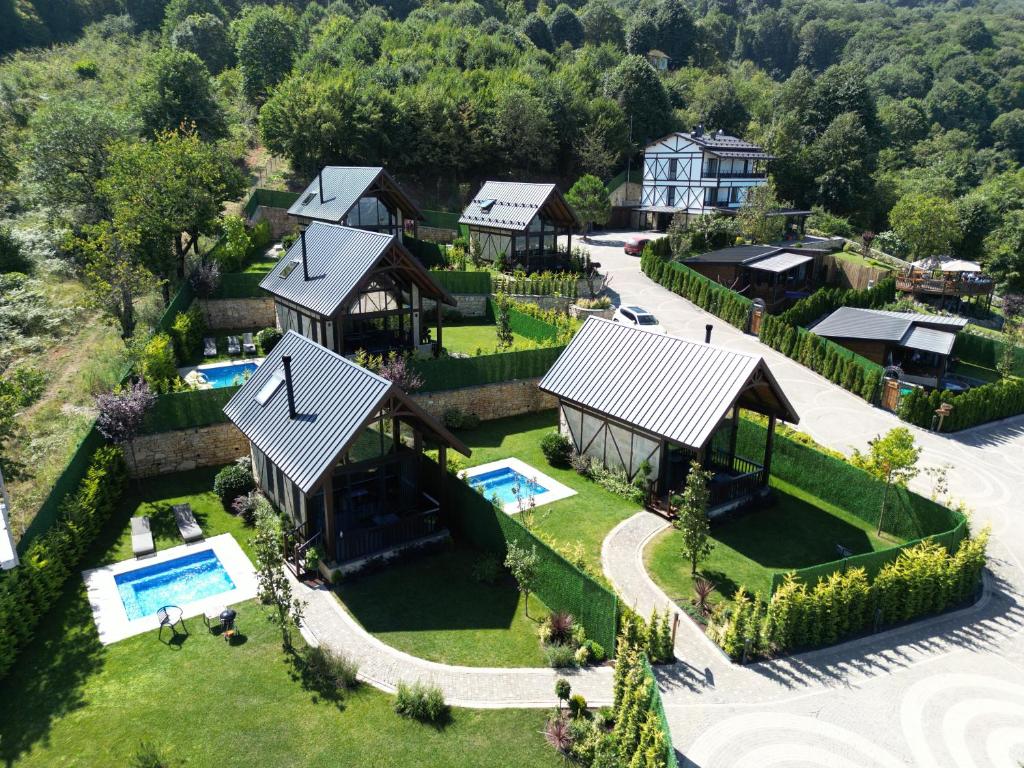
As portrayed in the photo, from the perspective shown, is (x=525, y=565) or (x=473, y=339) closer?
(x=525, y=565)

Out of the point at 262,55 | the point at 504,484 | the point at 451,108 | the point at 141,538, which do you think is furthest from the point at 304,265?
the point at 262,55

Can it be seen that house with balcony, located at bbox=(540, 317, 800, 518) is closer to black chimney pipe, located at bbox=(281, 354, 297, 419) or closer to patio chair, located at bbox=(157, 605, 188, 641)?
black chimney pipe, located at bbox=(281, 354, 297, 419)

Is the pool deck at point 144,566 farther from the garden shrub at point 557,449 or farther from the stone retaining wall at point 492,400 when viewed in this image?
the garden shrub at point 557,449

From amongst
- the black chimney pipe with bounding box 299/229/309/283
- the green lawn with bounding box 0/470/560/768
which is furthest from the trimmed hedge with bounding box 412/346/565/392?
the green lawn with bounding box 0/470/560/768

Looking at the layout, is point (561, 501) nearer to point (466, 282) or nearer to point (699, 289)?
point (466, 282)

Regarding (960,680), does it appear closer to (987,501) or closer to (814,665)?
(814,665)

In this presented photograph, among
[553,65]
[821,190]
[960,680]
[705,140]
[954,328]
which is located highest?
[553,65]

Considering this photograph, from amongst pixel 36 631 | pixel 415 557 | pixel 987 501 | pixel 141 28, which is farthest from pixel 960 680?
pixel 141 28
